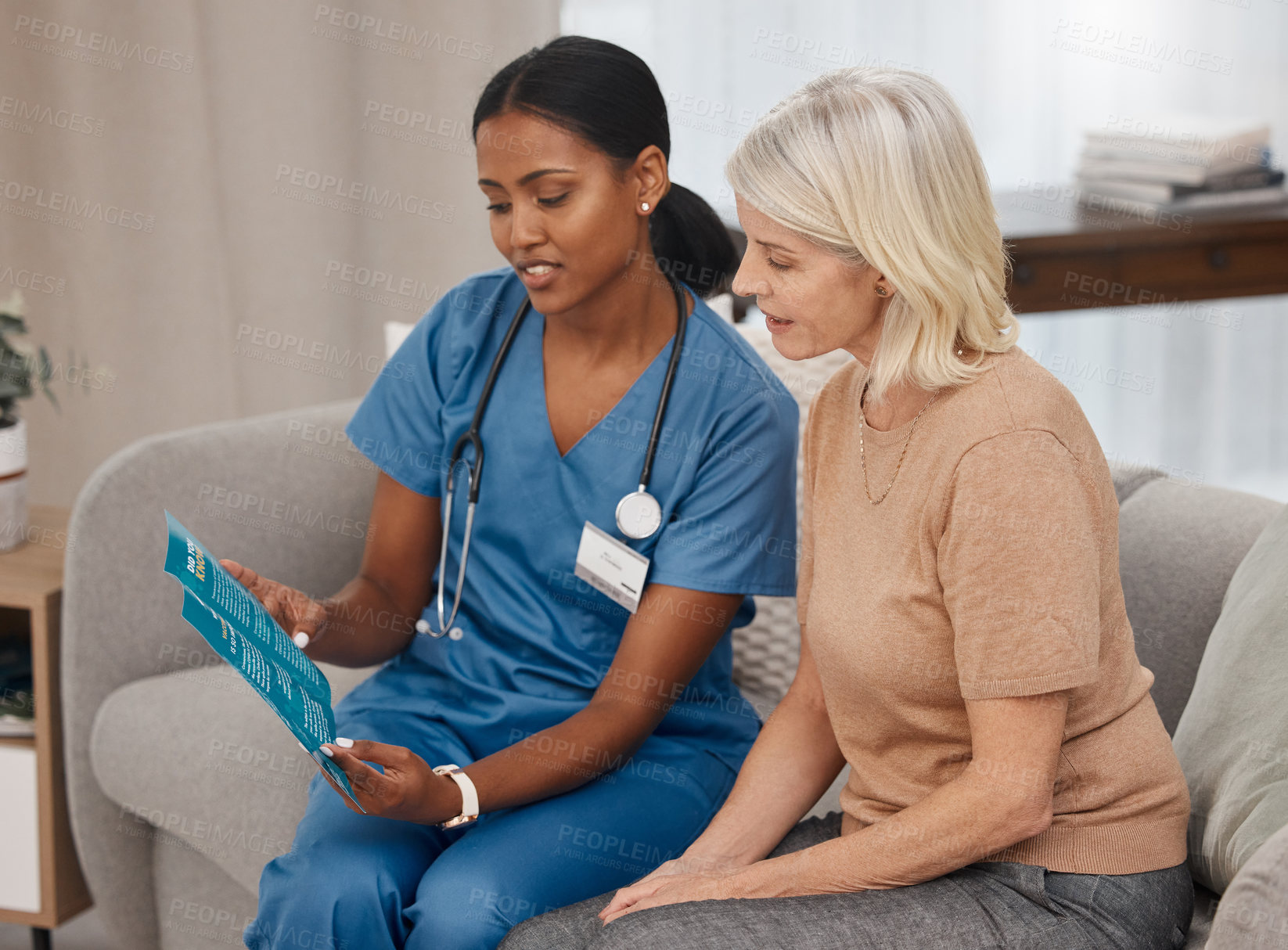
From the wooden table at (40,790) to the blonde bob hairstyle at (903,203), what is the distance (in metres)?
1.18

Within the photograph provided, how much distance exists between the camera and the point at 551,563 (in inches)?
55.3

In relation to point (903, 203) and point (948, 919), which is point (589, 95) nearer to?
point (903, 203)

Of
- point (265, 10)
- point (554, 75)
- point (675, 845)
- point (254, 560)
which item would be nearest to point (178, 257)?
point (265, 10)

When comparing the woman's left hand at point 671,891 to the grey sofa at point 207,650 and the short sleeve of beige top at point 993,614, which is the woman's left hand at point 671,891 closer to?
the short sleeve of beige top at point 993,614

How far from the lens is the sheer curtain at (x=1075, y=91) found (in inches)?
122

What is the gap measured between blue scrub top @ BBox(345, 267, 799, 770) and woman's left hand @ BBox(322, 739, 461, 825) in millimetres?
207

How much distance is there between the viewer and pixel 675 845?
4.22 ft

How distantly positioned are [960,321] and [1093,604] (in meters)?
0.26

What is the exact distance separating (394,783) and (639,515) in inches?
15.4

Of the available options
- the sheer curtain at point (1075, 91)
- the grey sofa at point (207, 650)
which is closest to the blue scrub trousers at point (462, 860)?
the grey sofa at point (207, 650)

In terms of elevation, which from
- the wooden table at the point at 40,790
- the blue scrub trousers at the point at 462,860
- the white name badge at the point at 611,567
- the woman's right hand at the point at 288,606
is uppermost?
the white name badge at the point at 611,567

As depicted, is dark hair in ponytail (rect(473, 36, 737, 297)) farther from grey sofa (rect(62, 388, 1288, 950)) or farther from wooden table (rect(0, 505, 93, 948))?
wooden table (rect(0, 505, 93, 948))

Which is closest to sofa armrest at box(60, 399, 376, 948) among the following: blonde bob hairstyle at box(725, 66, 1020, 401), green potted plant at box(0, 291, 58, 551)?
green potted plant at box(0, 291, 58, 551)

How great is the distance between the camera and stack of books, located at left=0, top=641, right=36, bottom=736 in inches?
68.0
